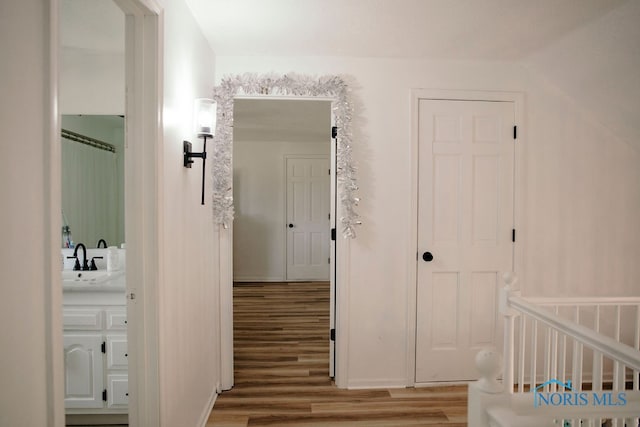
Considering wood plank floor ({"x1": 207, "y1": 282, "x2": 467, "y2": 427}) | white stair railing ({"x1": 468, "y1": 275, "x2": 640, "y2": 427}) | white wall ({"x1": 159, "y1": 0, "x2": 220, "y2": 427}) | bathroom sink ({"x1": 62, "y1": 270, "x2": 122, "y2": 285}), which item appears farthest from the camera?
wood plank floor ({"x1": 207, "y1": 282, "x2": 467, "y2": 427})

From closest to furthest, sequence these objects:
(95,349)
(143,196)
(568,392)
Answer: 1. (568,392)
2. (143,196)
3. (95,349)

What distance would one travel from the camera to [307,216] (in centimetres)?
597

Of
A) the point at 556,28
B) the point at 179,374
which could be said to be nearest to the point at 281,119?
the point at 556,28

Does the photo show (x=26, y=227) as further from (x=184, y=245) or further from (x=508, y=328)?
(x=508, y=328)

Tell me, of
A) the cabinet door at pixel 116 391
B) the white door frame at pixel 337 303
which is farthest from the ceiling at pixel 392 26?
the cabinet door at pixel 116 391

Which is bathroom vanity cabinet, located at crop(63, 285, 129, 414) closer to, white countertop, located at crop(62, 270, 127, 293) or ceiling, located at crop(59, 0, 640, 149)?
white countertop, located at crop(62, 270, 127, 293)

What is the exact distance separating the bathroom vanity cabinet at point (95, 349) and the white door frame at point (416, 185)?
187 centimetres

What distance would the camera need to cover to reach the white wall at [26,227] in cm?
73

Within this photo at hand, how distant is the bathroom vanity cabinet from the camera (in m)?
2.00

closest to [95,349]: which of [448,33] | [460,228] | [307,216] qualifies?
[460,228]

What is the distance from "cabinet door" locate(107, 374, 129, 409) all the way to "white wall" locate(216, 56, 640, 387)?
4.84ft

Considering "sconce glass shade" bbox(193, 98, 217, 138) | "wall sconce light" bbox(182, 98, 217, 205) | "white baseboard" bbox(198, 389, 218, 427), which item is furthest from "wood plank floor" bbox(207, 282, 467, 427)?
"sconce glass shade" bbox(193, 98, 217, 138)

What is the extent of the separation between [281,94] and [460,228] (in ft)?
5.35

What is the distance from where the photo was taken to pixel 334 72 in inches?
99.5
